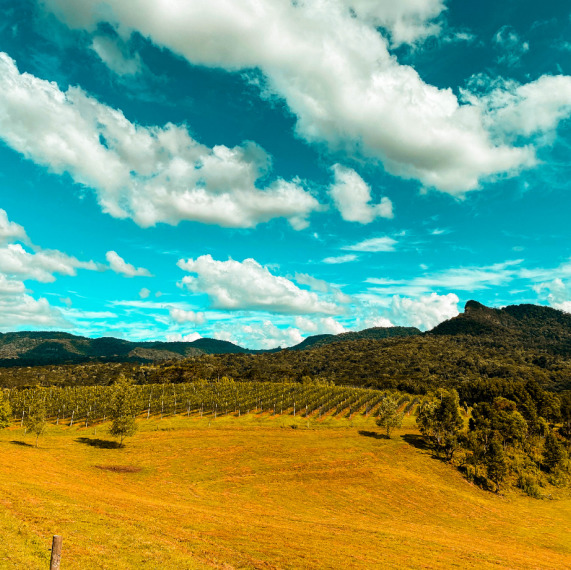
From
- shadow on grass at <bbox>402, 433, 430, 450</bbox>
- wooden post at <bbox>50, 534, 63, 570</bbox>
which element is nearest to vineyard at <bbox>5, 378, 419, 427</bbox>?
shadow on grass at <bbox>402, 433, 430, 450</bbox>

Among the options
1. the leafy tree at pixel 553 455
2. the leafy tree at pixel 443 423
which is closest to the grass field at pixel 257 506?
the leafy tree at pixel 443 423

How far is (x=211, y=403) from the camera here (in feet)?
523

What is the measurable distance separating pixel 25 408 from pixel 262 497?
123123 millimetres

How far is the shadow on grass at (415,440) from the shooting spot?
378 ft

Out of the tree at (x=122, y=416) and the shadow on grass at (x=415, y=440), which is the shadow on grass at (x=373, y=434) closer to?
the shadow on grass at (x=415, y=440)

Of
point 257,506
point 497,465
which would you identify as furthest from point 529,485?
point 257,506

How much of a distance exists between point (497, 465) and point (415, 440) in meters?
30.0

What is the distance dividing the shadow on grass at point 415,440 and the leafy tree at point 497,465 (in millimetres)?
21438

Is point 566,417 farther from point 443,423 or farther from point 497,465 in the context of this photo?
point 497,465

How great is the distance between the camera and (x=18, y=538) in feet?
88.2

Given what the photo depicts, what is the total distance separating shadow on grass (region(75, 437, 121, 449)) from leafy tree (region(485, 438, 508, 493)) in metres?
98.0

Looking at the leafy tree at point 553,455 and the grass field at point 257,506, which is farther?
the leafy tree at point 553,455

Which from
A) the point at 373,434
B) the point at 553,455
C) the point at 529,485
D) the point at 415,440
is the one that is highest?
the point at 553,455

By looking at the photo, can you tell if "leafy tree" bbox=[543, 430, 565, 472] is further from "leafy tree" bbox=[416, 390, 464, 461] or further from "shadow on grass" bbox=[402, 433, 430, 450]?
"shadow on grass" bbox=[402, 433, 430, 450]
